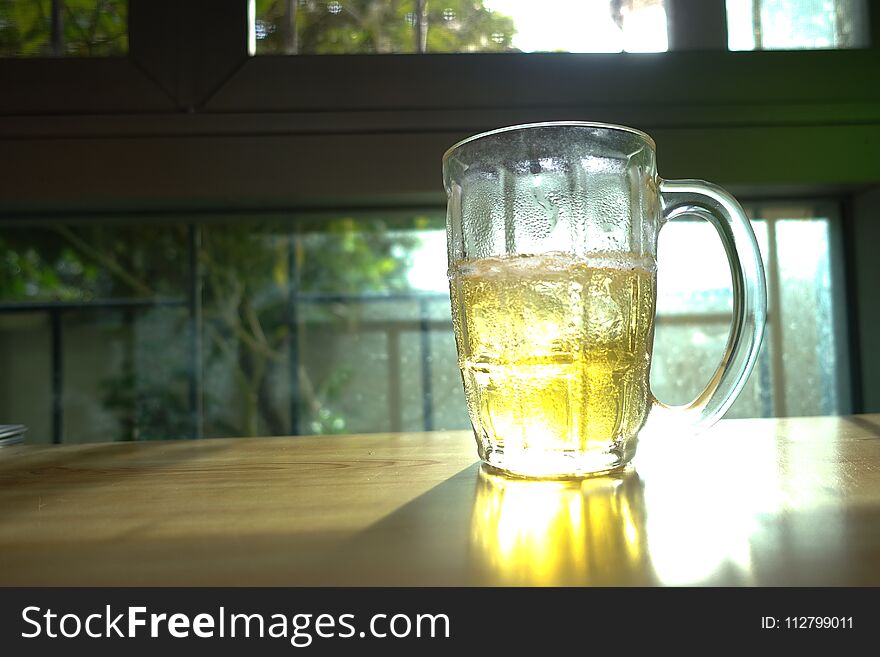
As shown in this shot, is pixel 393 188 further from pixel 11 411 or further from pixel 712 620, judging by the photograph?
pixel 712 620

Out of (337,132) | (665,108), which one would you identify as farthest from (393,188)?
(665,108)

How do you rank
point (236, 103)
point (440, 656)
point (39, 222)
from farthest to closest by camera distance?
point (39, 222), point (236, 103), point (440, 656)

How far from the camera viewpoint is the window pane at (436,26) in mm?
1496

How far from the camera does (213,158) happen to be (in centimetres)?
147

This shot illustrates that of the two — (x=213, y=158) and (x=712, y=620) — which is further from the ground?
(x=213, y=158)

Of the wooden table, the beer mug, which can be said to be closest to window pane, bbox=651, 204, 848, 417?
the wooden table

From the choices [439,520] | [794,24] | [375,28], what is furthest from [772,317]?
[439,520]

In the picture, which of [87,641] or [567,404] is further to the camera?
[567,404]

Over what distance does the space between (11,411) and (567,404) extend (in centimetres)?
164

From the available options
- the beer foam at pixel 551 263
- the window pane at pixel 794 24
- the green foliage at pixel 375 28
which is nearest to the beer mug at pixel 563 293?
the beer foam at pixel 551 263

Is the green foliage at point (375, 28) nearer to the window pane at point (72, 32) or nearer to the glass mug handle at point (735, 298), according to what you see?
the window pane at point (72, 32)

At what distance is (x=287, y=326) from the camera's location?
165 centimetres

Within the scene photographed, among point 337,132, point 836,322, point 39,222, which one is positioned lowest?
point 836,322

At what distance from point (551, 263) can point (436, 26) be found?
1.25 meters
